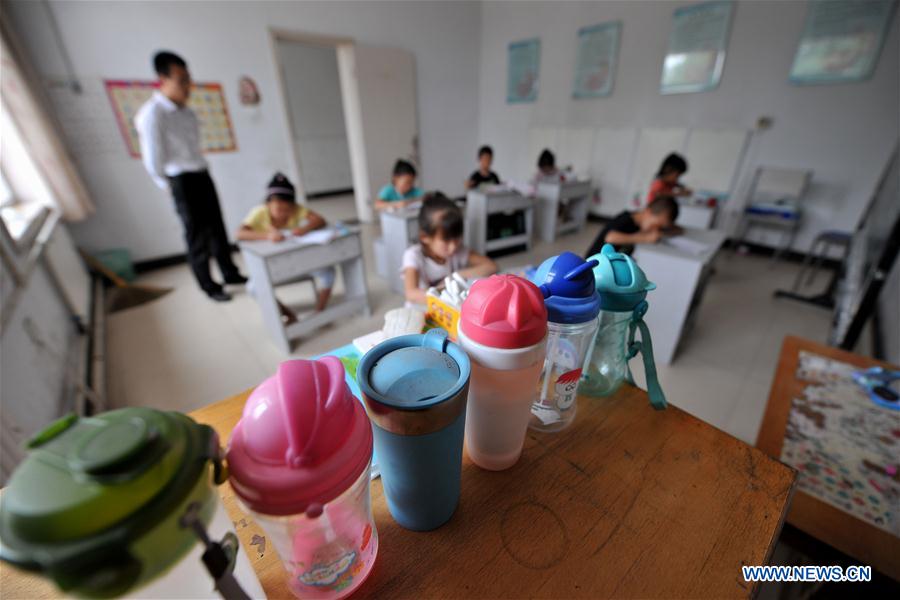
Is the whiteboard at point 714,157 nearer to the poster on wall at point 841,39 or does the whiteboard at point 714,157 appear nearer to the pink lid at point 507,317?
the poster on wall at point 841,39

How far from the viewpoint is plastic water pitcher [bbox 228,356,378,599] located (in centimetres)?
31

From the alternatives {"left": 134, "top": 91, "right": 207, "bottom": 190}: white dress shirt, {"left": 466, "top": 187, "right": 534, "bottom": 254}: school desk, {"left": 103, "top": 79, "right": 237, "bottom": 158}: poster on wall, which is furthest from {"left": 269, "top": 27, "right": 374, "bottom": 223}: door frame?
{"left": 466, "top": 187, "right": 534, "bottom": 254}: school desk

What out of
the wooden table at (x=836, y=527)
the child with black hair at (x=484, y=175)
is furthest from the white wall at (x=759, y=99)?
the wooden table at (x=836, y=527)

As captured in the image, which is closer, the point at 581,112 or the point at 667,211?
the point at 667,211

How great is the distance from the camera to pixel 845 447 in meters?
0.94

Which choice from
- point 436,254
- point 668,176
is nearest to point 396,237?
point 436,254

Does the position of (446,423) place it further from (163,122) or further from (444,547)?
(163,122)

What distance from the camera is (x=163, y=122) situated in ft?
8.09

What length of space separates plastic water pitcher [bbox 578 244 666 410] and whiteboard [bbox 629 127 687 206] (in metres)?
3.93

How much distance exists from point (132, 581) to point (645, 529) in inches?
21.4

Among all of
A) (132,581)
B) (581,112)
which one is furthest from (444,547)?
(581,112)

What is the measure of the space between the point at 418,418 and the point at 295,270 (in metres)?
1.92

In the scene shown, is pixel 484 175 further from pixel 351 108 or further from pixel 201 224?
pixel 201 224

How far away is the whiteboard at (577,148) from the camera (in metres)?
4.83
